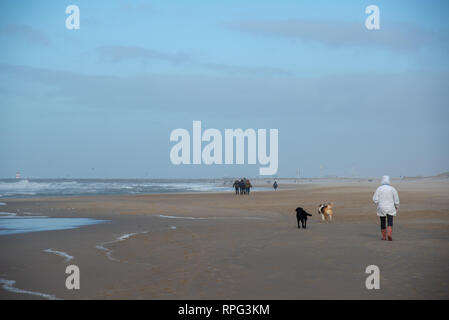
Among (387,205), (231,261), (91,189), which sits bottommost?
(231,261)

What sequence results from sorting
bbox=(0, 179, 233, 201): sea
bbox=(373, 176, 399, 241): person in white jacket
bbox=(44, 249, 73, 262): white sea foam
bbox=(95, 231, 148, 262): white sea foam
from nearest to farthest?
bbox=(44, 249, 73, 262): white sea foam < bbox=(95, 231, 148, 262): white sea foam < bbox=(373, 176, 399, 241): person in white jacket < bbox=(0, 179, 233, 201): sea

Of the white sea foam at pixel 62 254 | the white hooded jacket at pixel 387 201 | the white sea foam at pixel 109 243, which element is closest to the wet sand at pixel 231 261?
the white sea foam at pixel 109 243

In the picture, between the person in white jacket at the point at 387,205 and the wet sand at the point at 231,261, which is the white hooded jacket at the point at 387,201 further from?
the wet sand at the point at 231,261

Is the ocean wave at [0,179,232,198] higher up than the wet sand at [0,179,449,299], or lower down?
higher up

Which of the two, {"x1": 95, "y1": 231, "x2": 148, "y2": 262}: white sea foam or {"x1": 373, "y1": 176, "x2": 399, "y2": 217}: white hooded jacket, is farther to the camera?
{"x1": 373, "y1": 176, "x2": 399, "y2": 217}: white hooded jacket

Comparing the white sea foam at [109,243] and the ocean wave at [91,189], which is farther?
the ocean wave at [91,189]

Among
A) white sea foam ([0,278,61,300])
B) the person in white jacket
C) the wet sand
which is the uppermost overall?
the person in white jacket

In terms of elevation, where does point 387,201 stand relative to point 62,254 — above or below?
above

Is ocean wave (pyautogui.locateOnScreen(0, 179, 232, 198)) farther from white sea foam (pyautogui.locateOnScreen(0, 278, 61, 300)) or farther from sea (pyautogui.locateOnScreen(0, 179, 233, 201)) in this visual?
white sea foam (pyautogui.locateOnScreen(0, 278, 61, 300))

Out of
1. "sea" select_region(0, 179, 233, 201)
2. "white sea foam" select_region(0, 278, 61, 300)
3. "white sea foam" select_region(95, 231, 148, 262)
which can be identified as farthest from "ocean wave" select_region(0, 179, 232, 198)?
"white sea foam" select_region(0, 278, 61, 300)

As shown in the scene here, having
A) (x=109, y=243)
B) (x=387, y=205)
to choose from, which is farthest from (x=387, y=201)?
(x=109, y=243)

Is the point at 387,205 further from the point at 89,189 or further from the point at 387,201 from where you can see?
the point at 89,189

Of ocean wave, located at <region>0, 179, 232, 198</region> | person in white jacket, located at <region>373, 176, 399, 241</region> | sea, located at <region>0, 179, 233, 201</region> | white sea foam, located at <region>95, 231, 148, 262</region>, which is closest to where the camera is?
white sea foam, located at <region>95, 231, 148, 262</region>
